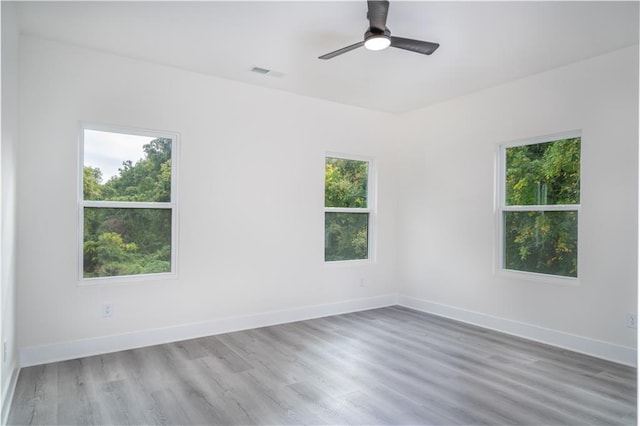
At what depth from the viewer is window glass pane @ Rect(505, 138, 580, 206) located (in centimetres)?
404

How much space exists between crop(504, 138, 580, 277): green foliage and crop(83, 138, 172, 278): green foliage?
374 centimetres

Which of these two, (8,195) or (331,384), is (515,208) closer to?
(331,384)

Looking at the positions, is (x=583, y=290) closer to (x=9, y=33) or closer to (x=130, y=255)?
(x=130, y=255)

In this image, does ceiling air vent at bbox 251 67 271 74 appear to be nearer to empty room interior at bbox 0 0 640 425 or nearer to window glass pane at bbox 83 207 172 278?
empty room interior at bbox 0 0 640 425

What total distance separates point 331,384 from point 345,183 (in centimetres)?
298

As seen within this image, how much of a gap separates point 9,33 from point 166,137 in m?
1.55

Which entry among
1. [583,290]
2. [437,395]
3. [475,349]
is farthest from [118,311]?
[583,290]

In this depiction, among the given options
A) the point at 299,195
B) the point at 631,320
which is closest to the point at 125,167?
the point at 299,195

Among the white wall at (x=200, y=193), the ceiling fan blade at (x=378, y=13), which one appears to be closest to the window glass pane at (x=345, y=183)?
the white wall at (x=200, y=193)

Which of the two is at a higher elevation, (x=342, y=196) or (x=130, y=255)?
(x=342, y=196)

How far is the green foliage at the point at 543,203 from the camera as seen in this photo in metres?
4.03

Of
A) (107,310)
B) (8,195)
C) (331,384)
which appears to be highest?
(8,195)

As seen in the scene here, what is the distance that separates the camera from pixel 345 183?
553 centimetres

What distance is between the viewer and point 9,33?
2.78 metres
